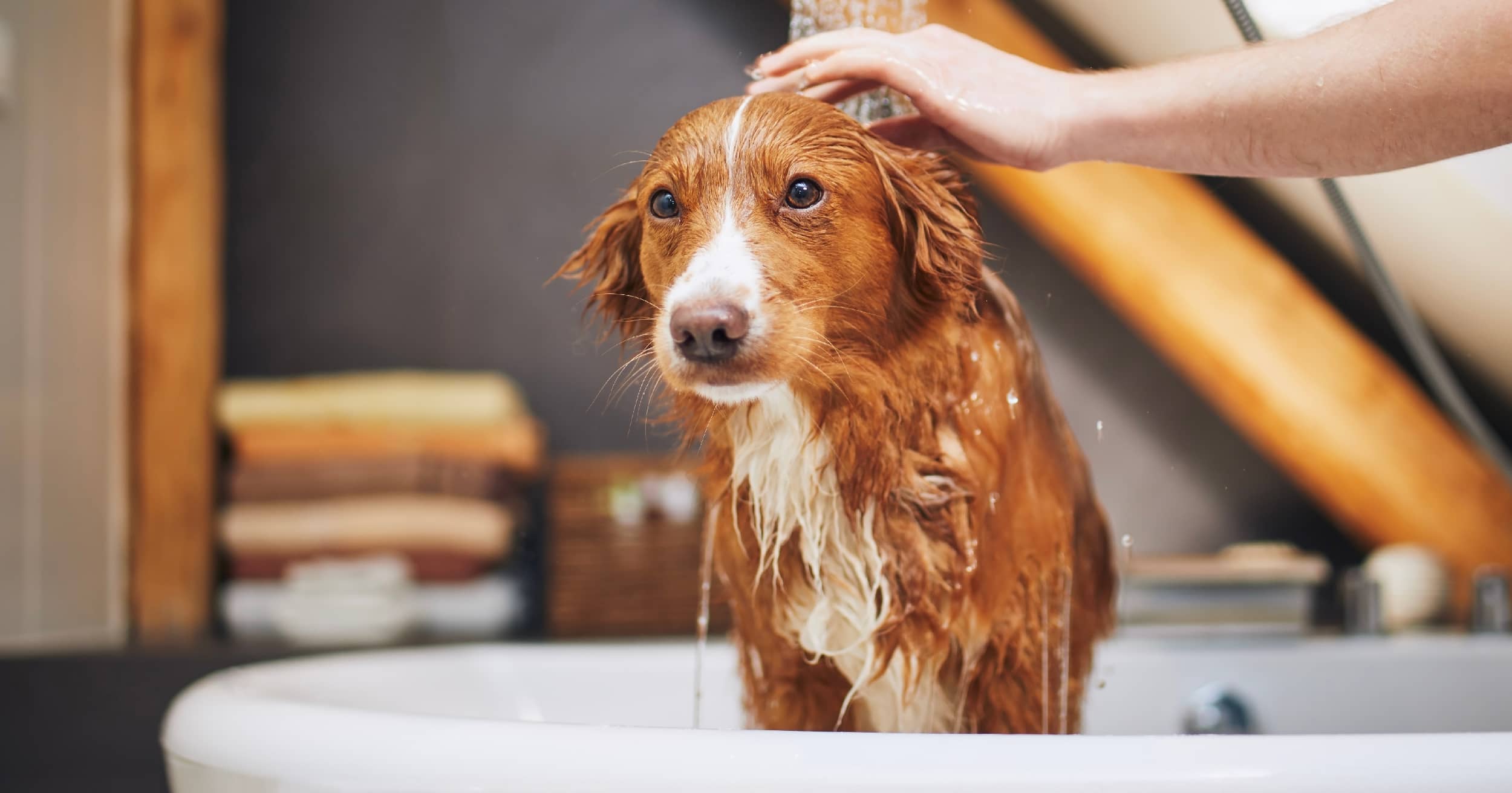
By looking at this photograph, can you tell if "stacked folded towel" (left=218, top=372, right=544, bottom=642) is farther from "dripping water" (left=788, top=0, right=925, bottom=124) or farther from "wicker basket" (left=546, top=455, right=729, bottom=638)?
"dripping water" (left=788, top=0, right=925, bottom=124)

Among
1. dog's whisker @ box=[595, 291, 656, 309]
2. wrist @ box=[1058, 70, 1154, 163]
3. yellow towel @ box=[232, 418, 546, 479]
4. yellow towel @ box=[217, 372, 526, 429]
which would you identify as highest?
wrist @ box=[1058, 70, 1154, 163]

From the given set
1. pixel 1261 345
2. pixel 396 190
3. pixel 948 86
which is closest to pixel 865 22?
pixel 948 86

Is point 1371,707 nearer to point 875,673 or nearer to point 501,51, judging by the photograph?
point 875,673

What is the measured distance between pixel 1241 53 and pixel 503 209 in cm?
151

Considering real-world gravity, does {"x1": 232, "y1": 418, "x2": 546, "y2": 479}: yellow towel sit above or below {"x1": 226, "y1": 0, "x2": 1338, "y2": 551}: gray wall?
below

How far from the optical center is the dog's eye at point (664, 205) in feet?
1.75

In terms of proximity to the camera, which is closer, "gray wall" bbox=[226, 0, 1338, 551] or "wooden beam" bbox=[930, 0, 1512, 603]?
"wooden beam" bbox=[930, 0, 1512, 603]

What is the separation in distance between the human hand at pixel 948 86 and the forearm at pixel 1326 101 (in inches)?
0.7

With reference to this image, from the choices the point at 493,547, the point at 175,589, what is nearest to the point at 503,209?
the point at 493,547

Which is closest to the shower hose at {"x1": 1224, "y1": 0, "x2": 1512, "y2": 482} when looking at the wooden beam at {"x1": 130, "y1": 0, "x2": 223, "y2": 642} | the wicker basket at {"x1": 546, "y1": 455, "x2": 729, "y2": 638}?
the wicker basket at {"x1": 546, "y1": 455, "x2": 729, "y2": 638}

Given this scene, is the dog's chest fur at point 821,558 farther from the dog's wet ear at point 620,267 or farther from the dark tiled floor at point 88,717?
the dark tiled floor at point 88,717

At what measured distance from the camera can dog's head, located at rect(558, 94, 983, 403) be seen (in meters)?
0.49

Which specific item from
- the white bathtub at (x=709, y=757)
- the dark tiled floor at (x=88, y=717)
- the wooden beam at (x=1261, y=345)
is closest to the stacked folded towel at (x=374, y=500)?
the dark tiled floor at (x=88, y=717)

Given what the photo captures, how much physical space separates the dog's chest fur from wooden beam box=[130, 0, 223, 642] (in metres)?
1.63
